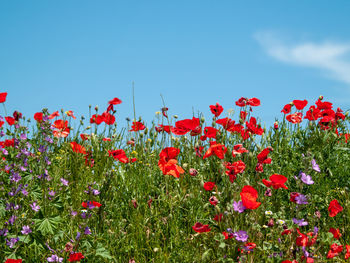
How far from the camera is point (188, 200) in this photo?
10.3 feet

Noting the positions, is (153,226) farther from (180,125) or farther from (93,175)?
(93,175)

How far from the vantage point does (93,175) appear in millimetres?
4168

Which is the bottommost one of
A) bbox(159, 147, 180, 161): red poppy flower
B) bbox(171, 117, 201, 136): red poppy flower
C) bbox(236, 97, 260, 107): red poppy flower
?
bbox(159, 147, 180, 161): red poppy flower

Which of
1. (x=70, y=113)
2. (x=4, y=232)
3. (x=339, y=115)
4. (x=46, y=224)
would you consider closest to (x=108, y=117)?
(x=70, y=113)

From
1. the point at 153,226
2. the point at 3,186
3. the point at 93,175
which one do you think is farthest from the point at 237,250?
the point at 93,175

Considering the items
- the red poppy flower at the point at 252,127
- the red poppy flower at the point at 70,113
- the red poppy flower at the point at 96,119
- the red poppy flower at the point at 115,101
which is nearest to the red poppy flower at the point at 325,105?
the red poppy flower at the point at 252,127

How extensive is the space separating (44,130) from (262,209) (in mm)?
1561

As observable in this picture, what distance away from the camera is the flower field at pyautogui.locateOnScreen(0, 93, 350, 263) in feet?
7.63

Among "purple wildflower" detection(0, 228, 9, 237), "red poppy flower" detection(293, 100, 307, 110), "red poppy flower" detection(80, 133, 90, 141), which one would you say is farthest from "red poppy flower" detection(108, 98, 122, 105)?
"purple wildflower" detection(0, 228, 9, 237)

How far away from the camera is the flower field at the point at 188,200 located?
2.33 m

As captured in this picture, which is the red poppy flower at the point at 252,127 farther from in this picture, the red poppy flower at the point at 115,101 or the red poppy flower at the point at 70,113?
the red poppy flower at the point at 70,113

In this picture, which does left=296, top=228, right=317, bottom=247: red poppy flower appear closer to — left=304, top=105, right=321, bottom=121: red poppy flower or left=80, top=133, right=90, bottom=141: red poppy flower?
left=304, top=105, right=321, bottom=121: red poppy flower

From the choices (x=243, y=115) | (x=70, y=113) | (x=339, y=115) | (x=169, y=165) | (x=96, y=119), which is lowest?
(x=169, y=165)

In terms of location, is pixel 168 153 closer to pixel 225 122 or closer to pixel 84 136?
pixel 225 122
